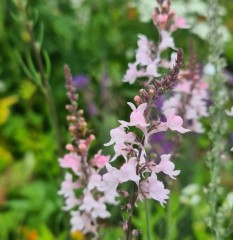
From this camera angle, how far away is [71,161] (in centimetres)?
203

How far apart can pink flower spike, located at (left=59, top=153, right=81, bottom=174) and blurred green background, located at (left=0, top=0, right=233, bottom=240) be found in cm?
115

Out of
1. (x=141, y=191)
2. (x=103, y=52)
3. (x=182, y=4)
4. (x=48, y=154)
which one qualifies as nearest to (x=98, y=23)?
(x=103, y=52)

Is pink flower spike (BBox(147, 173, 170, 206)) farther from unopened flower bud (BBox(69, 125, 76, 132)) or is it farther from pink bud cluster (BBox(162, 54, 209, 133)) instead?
pink bud cluster (BBox(162, 54, 209, 133))

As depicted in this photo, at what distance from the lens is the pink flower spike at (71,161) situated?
79.5 inches

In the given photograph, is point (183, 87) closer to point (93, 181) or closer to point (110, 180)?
point (93, 181)

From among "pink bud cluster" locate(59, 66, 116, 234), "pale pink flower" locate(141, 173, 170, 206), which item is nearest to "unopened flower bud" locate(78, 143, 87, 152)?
"pink bud cluster" locate(59, 66, 116, 234)

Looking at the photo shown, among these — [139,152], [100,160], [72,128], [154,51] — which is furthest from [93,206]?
[139,152]

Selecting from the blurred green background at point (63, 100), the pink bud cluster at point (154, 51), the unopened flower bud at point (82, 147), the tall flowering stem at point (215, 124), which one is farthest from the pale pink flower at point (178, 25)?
the blurred green background at point (63, 100)

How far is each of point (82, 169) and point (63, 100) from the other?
283 centimetres

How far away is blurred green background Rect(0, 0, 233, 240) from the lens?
3.57 m

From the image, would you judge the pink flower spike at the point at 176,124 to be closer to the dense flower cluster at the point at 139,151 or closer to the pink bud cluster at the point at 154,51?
the dense flower cluster at the point at 139,151

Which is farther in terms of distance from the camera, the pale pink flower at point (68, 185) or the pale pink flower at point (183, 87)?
the pale pink flower at point (183, 87)

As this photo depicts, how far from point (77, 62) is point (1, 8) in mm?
766

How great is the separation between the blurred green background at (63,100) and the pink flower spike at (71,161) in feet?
3.78
